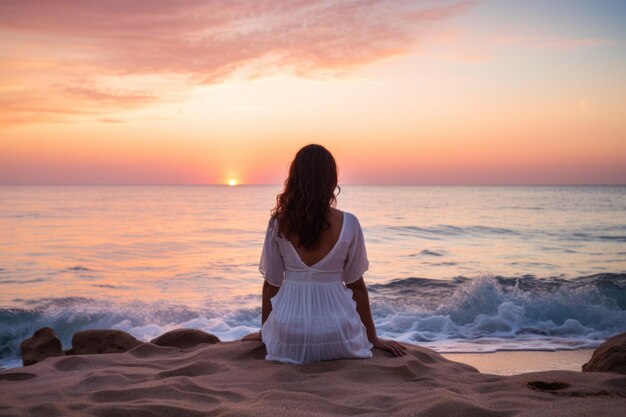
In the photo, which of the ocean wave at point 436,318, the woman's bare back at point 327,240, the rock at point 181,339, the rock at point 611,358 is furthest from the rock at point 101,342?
the rock at point 611,358

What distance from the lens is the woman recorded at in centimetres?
446

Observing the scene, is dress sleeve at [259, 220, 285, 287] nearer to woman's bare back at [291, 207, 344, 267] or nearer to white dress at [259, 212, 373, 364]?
white dress at [259, 212, 373, 364]

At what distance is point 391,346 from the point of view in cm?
480

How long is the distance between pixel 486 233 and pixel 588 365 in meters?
20.8

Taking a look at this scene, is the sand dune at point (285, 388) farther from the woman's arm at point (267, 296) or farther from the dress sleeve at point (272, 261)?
the dress sleeve at point (272, 261)

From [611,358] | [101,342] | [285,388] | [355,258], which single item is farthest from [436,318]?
[285,388]

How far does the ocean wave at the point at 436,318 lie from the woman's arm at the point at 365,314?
11.5ft

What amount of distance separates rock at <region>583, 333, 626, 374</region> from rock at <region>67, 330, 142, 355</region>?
15.1 ft

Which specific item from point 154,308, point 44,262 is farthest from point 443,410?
point 44,262

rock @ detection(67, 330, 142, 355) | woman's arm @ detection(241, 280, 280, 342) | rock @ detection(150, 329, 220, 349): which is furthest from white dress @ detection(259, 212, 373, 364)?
rock @ detection(67, 330, 142, 355)

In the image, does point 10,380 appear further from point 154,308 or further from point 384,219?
point 384,219

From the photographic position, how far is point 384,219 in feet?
106

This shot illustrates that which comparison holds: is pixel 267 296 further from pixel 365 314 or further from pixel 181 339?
pixel 181 339

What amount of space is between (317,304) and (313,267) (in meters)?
0.30
